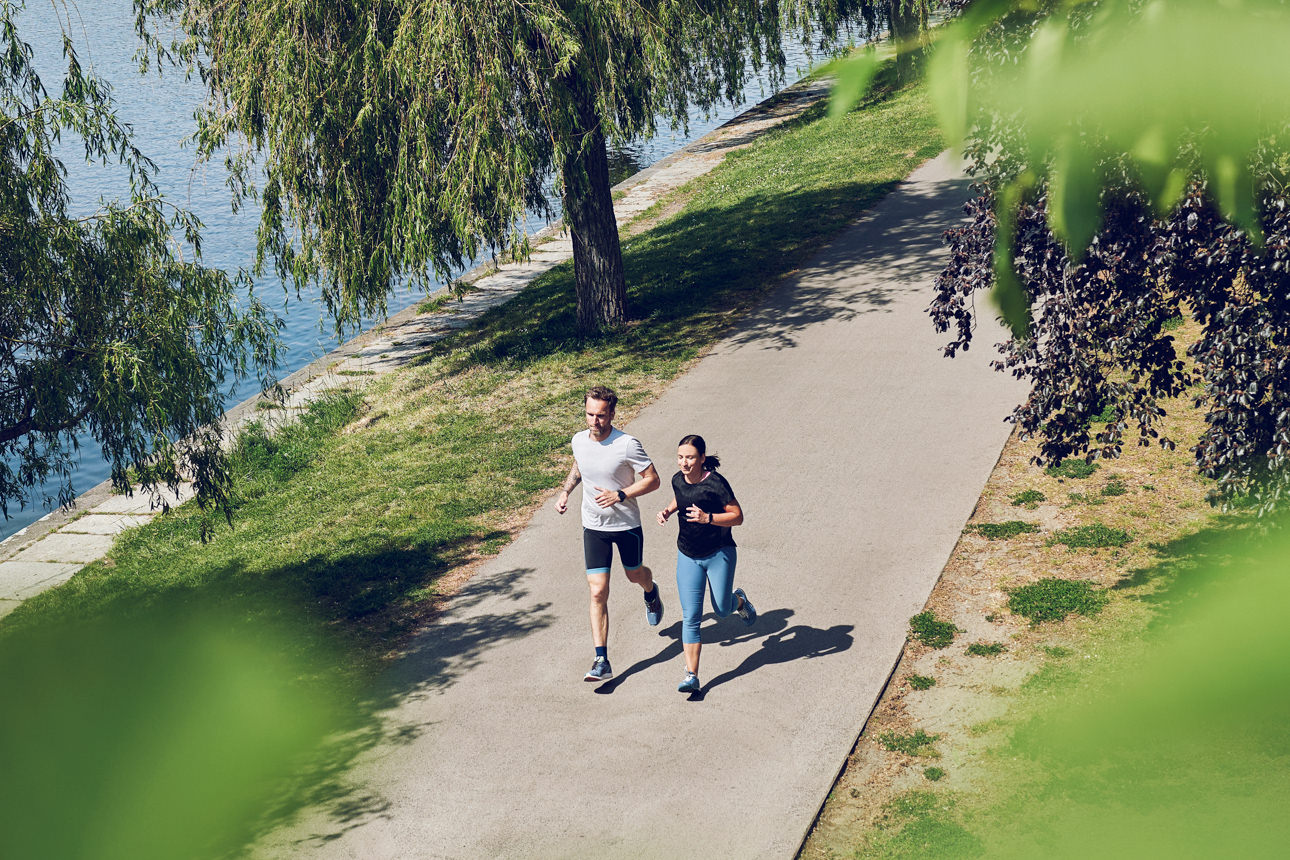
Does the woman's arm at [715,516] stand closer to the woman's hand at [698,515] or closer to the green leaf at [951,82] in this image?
the woman's hand at [698,515]

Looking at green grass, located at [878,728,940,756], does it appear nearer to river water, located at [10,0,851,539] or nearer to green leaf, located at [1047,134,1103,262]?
green leaf, located at [1047,134,1103,262]

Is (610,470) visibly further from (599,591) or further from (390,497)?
(390,497)

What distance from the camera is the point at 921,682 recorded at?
A: 7453 mm

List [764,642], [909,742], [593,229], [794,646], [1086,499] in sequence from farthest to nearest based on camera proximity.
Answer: [593,229] < [1086,499] < [764,642] < [794,646] < [909,742]

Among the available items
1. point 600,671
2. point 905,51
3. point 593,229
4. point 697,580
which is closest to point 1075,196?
point 905,51

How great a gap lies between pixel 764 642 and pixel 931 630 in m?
1.15

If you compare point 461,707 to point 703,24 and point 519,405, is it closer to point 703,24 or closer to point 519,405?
point 519,405

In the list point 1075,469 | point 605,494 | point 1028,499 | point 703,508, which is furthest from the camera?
point 1075,469

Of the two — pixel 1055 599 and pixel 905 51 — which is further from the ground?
pixel 905 51

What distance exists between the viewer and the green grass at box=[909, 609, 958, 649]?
7887 millimetres

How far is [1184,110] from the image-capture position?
0.97 metres

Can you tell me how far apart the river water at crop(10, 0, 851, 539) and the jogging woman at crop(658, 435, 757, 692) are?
8.44 meters

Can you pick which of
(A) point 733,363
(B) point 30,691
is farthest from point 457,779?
(A) point 733,363

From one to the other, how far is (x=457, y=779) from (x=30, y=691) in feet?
12.9
